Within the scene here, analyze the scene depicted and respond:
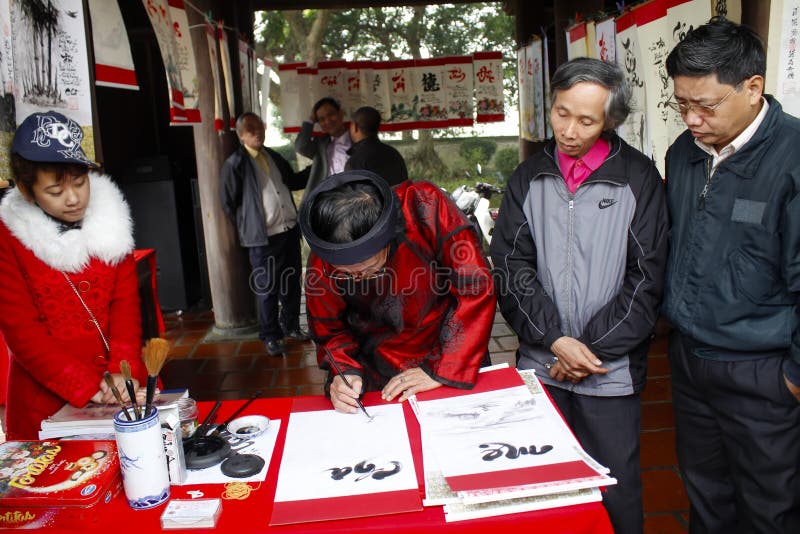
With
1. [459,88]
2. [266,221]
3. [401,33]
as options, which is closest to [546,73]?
[266,221]

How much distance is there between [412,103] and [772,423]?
6.24 metres

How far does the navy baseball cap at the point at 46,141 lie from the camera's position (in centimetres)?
158

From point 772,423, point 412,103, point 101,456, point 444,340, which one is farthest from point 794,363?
point 412,103

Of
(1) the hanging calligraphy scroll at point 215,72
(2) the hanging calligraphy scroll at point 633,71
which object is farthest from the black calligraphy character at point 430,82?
(2) the hanging calligraphy scroll at point 633,71

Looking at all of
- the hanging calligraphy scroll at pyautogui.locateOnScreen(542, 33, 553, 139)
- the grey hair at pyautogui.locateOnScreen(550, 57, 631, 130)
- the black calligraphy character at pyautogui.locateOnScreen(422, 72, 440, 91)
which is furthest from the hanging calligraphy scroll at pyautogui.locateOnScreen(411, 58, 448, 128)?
the grey hair at pyautogui.locateOnScreen(550, 57, 631, 130)

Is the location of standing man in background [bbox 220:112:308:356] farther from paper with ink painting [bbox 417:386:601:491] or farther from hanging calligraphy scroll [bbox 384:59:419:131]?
paper with ink painting [bbox 417:386:601:491]

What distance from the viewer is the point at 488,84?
7371mm

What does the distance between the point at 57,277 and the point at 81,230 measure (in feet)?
0.50

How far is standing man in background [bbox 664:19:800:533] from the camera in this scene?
4.91 feet

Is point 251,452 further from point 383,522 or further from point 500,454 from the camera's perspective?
point 500,454

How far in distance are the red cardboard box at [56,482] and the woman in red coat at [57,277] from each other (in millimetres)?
342

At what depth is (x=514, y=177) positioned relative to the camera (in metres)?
1.92

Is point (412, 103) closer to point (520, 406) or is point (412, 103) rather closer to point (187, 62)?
point (187, 62)

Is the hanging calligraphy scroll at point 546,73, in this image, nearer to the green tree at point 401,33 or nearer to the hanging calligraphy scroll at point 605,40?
the hanging calligraphy scroll at point 605,40
